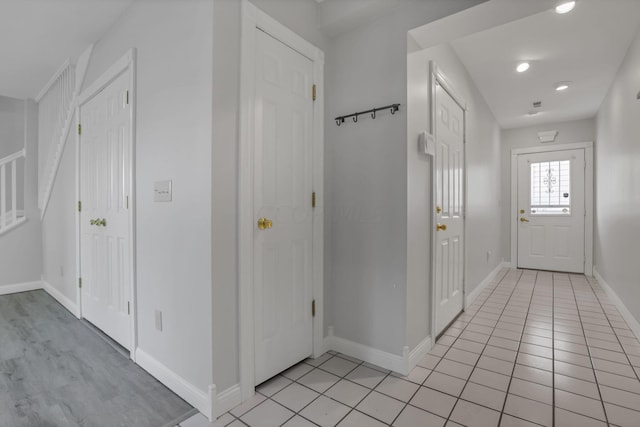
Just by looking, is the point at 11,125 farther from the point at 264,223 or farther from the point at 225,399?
the point at 225,399

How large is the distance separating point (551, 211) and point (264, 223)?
5.60 metres

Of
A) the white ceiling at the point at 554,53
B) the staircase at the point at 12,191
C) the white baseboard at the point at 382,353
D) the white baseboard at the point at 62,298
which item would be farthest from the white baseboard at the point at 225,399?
the staircase at the point at 12,191

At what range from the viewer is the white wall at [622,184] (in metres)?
2.73

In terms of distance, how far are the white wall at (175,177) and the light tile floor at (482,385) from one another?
49cm

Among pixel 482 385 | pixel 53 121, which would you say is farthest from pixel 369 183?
pixel 53 121

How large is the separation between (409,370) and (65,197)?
12.2 ft

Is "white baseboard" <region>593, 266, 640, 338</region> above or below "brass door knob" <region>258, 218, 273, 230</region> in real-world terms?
below

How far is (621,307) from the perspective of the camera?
318cm

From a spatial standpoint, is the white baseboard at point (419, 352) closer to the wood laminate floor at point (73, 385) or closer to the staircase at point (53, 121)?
the wood laminate floor at point (73, 385)

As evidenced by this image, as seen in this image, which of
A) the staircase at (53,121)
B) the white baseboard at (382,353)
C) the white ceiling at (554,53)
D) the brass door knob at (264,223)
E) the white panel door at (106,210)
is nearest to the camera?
the brass door knob at (264,223)

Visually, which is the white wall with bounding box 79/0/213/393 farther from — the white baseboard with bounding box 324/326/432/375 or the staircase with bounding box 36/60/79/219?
the staircase with bounding box 36/60/79/219

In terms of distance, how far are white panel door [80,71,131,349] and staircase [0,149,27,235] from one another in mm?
1852

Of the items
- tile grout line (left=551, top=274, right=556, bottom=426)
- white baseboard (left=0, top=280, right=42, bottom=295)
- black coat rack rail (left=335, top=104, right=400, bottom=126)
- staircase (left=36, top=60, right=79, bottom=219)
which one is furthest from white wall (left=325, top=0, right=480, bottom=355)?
white baseboard (left=0, top=280, right=42, bottom=295)

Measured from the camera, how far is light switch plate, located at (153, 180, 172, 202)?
1.80m
